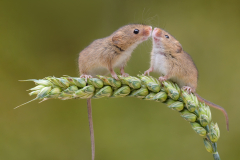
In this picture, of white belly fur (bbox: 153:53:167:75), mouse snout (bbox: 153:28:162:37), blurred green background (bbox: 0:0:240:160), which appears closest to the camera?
mouse snout (bbox: 153:28:162:37)

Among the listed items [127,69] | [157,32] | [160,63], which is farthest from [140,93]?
[127,69]

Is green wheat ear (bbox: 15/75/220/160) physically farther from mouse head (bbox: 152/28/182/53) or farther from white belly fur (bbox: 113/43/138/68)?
white belly fur (bbox: 113/43/138/68)

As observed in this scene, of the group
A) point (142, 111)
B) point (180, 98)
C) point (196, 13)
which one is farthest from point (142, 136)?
point (180, 98)

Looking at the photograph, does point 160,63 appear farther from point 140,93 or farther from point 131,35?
point 140,93

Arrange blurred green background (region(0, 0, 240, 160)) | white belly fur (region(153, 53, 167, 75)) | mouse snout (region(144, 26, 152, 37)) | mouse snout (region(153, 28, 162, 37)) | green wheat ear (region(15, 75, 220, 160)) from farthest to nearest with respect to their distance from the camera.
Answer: blurred green background (region(0, 0, 240, 160)), white belly fur (region(153, 53, 167, 75)), mouse snout (region(144, 26, 152, 37)), mouse snout (region(153, 28, 162, 37)), green wheat ear (region(15, 75, 220, 160))

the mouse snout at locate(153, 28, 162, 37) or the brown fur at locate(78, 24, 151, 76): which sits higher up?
the mouse snout at locate(153, 28, 162, 37)

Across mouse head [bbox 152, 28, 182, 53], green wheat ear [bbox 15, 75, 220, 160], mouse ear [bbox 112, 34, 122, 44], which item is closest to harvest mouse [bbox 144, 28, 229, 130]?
mouse head [bbox 152, 28, 182, 53]

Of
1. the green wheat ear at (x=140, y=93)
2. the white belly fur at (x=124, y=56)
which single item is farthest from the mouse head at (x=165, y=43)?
the green wheat ear at (x=140, y=93)
